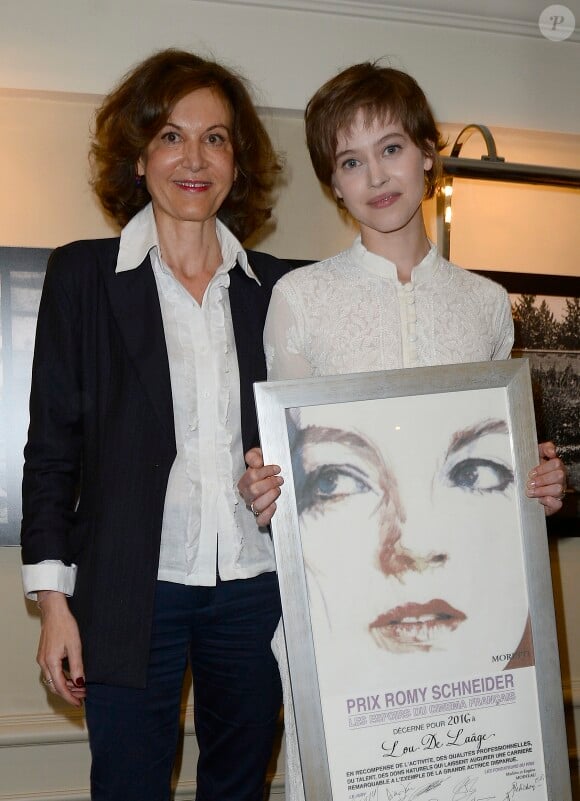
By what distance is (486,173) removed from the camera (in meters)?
2.60

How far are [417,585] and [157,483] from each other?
509mm

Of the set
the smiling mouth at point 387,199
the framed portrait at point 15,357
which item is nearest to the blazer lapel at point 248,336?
the smiling mouth at point 387,199

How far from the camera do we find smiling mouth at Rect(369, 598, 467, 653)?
1458 mm

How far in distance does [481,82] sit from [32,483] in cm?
200

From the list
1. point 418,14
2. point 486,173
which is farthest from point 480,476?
point 418,14

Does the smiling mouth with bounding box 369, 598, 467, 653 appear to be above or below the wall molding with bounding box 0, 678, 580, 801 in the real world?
above

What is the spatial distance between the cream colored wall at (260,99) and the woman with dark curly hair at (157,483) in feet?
2.59

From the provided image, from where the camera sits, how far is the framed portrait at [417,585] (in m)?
1.43

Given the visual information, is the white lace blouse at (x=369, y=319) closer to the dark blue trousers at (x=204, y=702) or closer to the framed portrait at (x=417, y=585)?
the framed portrait at (x=417, y=585)

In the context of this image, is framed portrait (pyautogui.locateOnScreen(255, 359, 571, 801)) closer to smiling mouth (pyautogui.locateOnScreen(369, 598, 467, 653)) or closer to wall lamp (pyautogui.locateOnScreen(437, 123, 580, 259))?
smiling mouth (pyautogui.locateOnScreen(369, 598, 467, 653))
